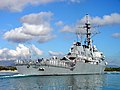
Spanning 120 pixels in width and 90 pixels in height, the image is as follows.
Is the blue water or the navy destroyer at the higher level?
the navy destroyer

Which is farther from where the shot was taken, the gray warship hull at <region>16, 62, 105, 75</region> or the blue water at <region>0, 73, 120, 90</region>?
the gray warship hull at <region>16, 62, 105, 75</region>

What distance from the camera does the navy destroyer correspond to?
9856 cm

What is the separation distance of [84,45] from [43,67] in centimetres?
3401

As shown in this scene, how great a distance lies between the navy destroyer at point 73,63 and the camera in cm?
9856

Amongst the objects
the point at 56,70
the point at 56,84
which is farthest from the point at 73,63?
the point at 56,84

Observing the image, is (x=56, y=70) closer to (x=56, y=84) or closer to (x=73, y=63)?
(x=73, y=63)

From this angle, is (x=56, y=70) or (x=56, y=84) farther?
(x=56, y=70)

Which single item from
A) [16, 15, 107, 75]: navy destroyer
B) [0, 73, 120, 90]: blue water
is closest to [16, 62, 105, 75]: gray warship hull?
[16, 15, 107, 75]: navy destroyer

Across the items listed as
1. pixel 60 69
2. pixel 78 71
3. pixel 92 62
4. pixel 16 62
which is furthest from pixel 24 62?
pixel 92 62

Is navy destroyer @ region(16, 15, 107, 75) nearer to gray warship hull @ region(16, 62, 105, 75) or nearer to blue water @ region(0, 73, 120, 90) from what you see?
gray warship hull @ region(16, 62, 105, 75)

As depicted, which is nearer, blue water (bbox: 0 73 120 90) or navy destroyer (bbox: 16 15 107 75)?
blue water (bbox: 0 73 120 90)

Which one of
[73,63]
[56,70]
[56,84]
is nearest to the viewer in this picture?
[56,84]

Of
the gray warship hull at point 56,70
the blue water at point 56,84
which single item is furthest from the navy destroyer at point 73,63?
the blue water at point 56,84

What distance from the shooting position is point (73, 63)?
10850 cm
